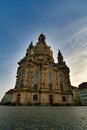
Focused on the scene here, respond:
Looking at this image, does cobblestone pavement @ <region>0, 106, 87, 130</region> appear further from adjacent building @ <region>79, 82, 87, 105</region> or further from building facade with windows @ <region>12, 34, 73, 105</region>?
adjacent building @ <region>79, 82, 87, 105</region>

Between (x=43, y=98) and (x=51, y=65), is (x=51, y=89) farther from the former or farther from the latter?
(x=51, y=65)

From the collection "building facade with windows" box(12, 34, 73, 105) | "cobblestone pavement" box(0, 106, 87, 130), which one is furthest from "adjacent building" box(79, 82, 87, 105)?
"cobblestone pavement" box(0, 106, 87, 130)

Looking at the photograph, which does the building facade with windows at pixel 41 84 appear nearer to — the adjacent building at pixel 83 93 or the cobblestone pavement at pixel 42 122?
the adjacent building at pixel 83 93

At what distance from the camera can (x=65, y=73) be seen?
51.7 metres

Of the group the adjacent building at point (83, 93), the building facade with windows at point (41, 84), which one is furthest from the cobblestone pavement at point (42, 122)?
the adjacent building at point (83, 93)

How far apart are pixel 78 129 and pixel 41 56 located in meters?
50.9

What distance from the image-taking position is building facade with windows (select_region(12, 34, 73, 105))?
37.6m

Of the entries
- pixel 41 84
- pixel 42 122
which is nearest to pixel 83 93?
pixel 41 84

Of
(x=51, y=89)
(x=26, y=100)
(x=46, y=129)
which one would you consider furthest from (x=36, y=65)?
(x=46, y=129)

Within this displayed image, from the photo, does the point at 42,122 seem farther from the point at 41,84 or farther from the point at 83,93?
the point at 83,93

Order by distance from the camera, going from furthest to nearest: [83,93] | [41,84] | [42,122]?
[83,93], [41,84], [42,122]

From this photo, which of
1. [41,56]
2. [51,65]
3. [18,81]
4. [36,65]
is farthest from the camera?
[41,56]

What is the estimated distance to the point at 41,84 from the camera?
4188 centimetres

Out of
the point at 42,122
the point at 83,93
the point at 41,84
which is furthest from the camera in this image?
the point at 83,93
